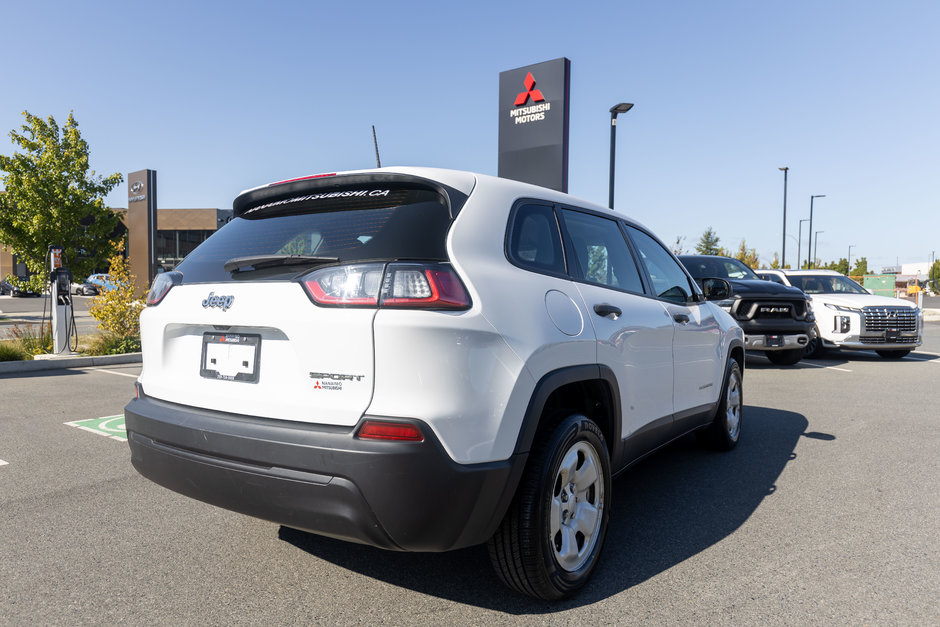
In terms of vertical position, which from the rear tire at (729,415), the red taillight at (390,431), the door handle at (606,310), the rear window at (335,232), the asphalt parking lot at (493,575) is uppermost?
the rear window at (335,232)

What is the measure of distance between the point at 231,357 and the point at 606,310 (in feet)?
5.46

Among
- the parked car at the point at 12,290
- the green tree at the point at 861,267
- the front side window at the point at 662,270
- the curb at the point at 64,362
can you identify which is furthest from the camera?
the green tree at the point at 861,267

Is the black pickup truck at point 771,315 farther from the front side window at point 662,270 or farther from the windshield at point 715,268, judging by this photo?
the front side window at point 662,270

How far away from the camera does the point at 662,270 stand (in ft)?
14.0

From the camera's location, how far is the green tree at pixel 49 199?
2167cm

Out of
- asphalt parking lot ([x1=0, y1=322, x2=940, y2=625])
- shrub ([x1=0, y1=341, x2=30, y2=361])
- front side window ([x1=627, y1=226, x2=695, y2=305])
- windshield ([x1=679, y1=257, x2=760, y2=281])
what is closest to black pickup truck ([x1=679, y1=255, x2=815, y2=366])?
windshield ([x1=679, y1=257, x2=760, y2=281])

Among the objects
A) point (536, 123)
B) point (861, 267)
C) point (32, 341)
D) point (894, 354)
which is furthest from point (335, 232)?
point (861, 267)

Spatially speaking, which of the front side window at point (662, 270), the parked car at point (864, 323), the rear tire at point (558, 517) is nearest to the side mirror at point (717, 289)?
the front side window at point (662, 270)

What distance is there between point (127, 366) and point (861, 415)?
1015cm

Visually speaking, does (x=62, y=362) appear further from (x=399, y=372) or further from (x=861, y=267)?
(x=861, y=267)

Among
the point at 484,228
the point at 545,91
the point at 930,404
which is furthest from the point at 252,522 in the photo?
the point at 545,91

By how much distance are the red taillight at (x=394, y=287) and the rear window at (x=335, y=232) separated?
2.5 inches

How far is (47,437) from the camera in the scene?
5527 mm

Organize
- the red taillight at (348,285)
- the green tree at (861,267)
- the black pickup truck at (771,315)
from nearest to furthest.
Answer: the red taillight at (348,285), the black pickup truck at (771,315), the green tree at (861,267)
